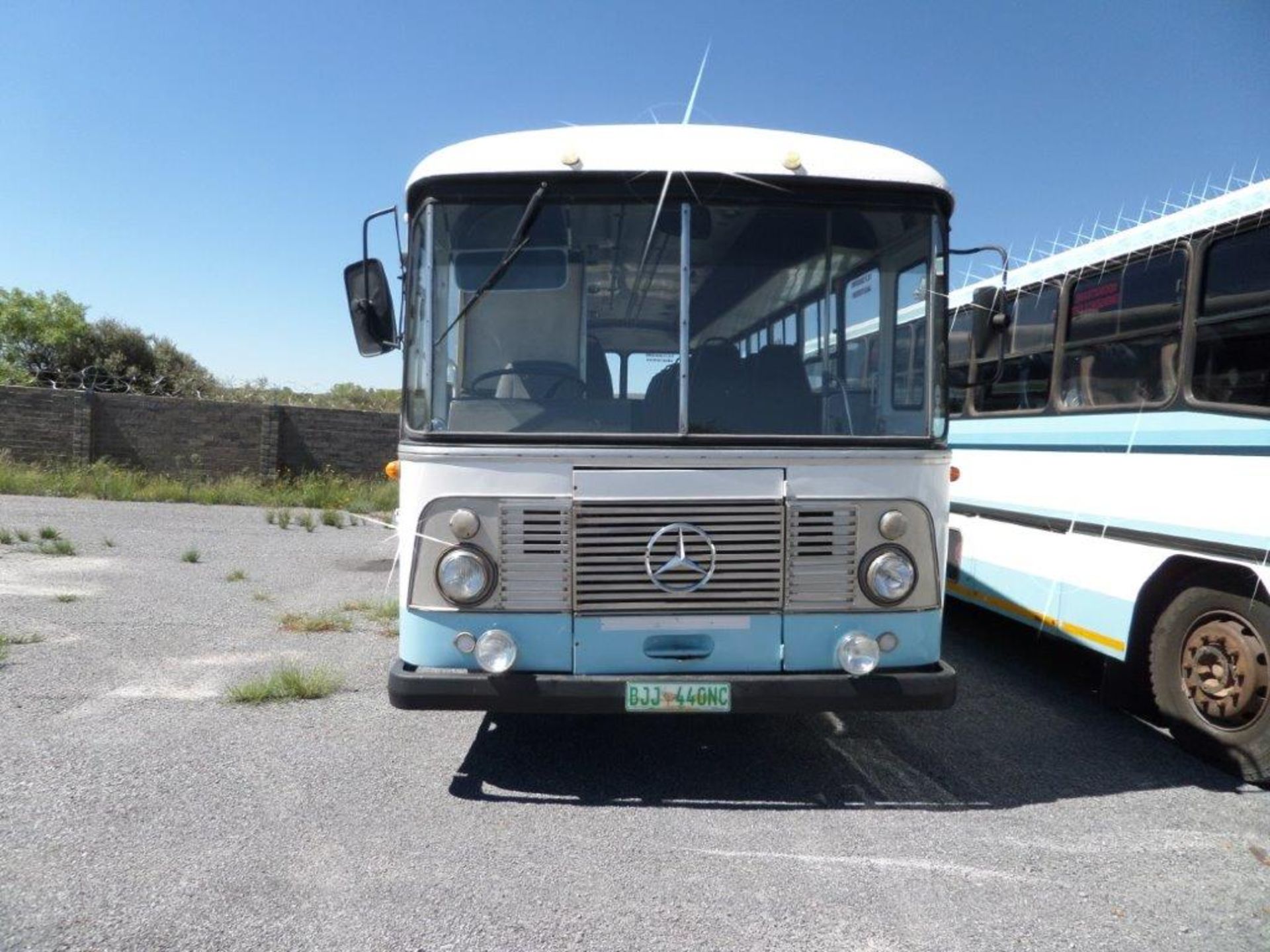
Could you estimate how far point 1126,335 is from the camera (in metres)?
5.68

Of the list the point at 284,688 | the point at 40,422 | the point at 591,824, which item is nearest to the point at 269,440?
the point at 40,422

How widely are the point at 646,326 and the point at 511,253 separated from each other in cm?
69

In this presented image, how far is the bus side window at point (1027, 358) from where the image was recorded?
21.5 feet

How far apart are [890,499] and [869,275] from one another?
44.1 inches

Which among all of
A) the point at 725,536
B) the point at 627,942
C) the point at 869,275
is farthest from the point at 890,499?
the point at 627,942

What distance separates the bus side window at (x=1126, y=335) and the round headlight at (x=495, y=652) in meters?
3.85

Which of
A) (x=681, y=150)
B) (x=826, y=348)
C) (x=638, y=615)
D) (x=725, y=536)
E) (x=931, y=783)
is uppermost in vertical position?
(x=681, y=150)

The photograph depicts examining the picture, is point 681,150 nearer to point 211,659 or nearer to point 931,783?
point 931,783

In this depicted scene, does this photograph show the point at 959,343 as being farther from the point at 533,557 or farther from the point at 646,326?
the point at 533,557

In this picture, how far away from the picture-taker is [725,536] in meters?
4.13

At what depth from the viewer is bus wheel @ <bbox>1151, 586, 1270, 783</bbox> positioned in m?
4.61

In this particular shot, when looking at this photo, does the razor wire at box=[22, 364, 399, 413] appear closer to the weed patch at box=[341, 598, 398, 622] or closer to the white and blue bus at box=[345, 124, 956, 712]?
the weed patch at box=[341, 598, 398, 622]

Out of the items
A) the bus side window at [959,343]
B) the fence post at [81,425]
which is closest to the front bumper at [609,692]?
the bus side window at [959,343]

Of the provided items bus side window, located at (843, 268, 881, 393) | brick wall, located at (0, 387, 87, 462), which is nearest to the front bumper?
bus side window, located at (843, 268, 881, 393)
